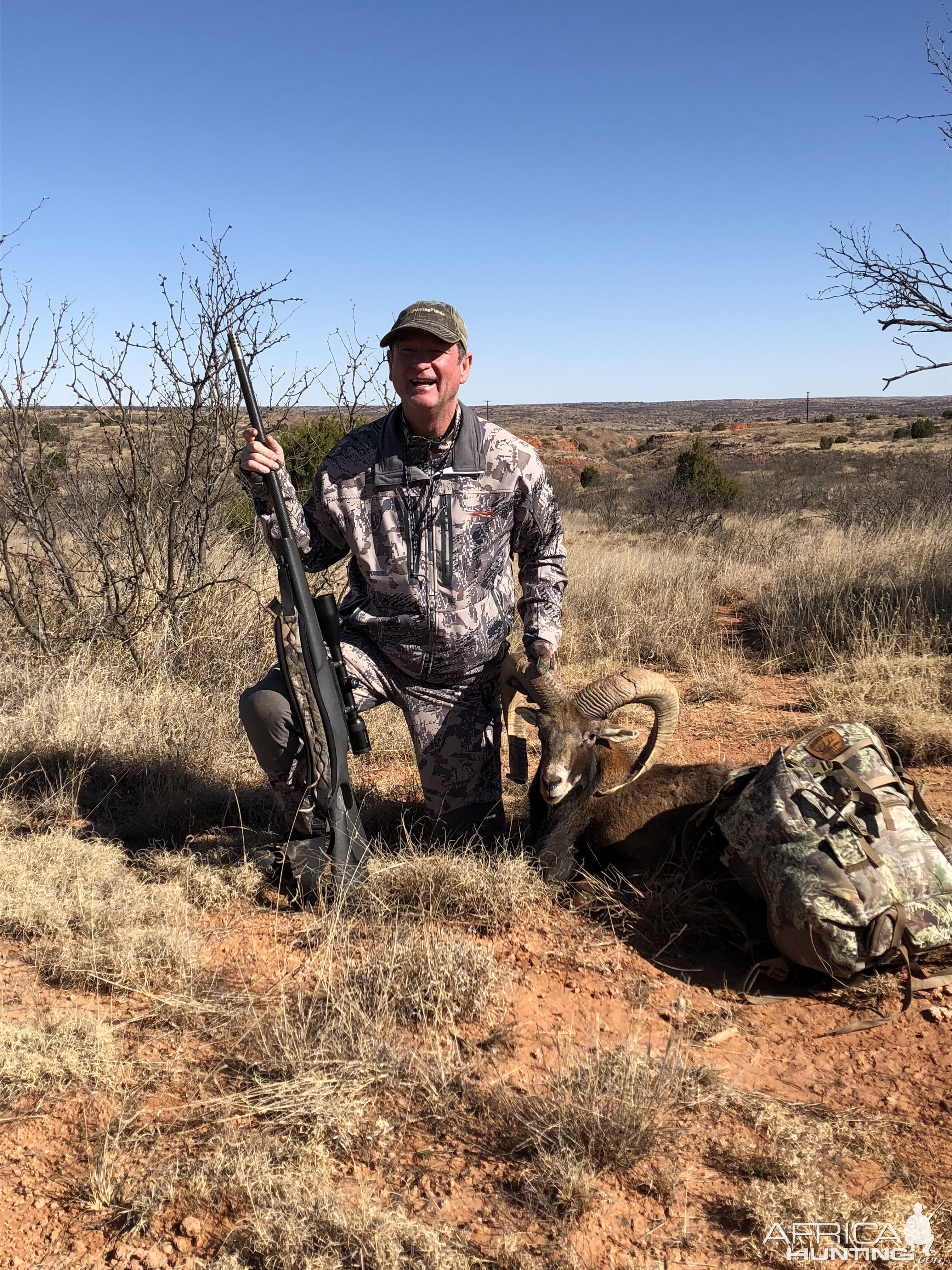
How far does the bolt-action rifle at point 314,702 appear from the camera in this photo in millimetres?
3961

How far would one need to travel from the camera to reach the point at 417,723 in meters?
4.53

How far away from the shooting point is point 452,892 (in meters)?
3.94

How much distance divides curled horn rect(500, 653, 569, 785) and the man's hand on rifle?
1423 millimetres

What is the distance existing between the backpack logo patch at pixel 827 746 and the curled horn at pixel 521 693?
1.14 m

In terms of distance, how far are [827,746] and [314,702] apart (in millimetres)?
2122

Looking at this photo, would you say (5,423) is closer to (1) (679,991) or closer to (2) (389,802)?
(2) (389,802)

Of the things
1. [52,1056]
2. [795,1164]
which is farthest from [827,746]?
[52,1056]

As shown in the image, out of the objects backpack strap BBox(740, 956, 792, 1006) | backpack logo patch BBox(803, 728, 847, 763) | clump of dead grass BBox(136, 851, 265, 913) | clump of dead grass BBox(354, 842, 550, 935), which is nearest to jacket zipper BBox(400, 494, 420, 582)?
clump of dead grass BBox(354, 842, 550, 935)

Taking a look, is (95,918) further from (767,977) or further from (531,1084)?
(767,977)

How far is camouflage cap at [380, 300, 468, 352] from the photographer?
158 inches

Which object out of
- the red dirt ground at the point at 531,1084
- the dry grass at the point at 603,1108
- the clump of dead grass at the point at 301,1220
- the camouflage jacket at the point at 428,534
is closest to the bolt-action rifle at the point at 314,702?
the camouflage jacket at the point at 428,534

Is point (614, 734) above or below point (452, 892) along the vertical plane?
above

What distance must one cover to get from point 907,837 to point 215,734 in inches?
148

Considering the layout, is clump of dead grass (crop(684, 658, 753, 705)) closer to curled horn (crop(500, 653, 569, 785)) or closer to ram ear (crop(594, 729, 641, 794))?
ram ear (crop(594, 729, 641, 794))
